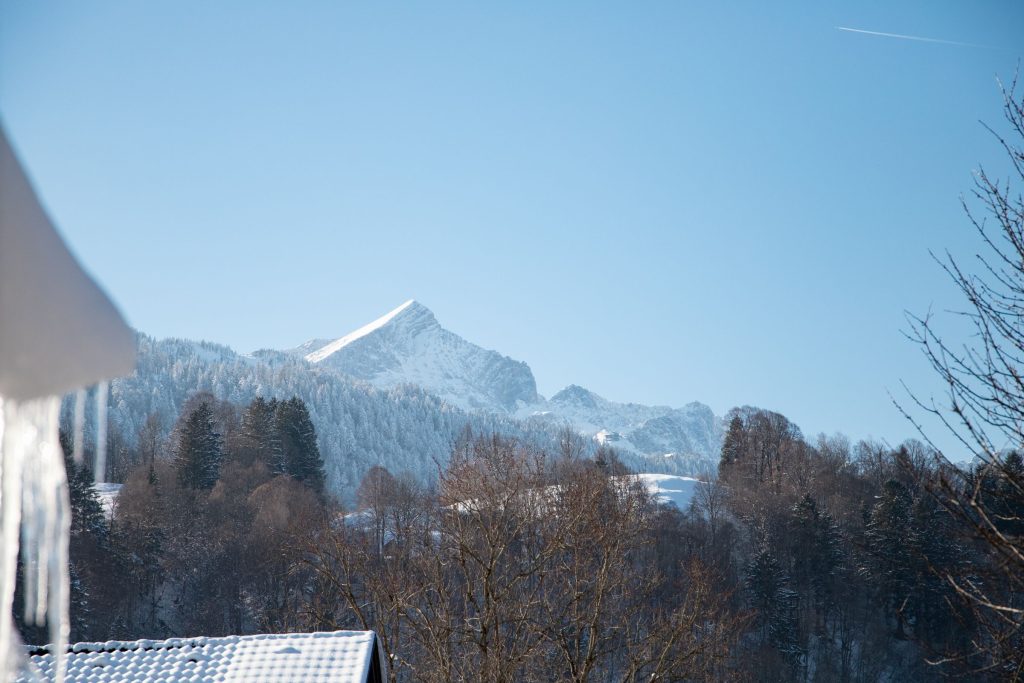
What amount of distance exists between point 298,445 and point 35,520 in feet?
162

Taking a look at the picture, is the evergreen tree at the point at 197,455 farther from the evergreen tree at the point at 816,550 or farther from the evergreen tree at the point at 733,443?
the evergreen tree at the point at 733,443

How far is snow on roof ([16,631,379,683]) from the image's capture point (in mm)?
10141

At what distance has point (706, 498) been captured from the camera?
171 ft

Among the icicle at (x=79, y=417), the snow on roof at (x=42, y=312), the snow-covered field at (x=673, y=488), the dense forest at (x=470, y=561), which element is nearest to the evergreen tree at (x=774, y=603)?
the dense forest at (x=470, y=561)

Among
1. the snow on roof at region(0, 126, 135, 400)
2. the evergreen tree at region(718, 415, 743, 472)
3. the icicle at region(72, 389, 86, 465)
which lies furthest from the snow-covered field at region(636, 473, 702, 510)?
the snow on roof at region(0, 126, 135, 400)

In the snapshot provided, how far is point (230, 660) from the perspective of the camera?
10.5m

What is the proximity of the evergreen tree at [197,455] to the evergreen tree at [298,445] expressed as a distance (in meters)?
3.89

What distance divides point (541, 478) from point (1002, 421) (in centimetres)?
1221

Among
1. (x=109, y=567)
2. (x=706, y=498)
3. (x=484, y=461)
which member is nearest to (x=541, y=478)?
(x=484, y=461)

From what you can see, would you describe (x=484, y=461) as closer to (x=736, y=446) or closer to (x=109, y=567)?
(x=109, y=567)

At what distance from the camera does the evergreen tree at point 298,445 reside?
4838 centimetres

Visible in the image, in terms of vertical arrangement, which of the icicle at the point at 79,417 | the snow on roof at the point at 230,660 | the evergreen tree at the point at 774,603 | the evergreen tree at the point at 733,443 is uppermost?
the evergreen tree at the point at 733,443

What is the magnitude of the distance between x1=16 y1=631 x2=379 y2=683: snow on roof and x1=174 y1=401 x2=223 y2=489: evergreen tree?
34123 millimetres

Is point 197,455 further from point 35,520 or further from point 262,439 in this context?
point 35,520
